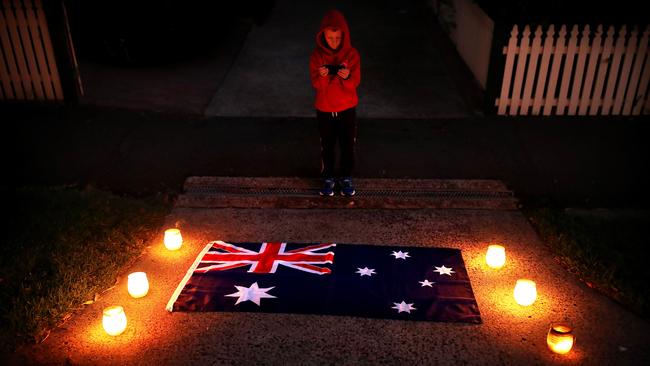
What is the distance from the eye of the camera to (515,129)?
7957 mm

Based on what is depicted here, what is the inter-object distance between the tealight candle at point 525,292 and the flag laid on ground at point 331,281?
377mm

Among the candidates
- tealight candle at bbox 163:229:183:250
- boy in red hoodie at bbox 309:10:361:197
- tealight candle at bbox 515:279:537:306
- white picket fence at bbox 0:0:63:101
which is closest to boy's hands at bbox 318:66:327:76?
boy in red hoodie at bbox 309:10:361:197

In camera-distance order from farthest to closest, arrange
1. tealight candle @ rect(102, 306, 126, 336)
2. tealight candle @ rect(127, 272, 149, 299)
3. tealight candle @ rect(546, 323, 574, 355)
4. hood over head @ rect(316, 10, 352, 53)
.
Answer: hood over head @ rect(316, 10, 352, 53)
tealight candle @ rect(127, 272, 149, 299)
tealight candle @ rect(102, 306, 126, 336)
tealight candle @ rect(546, 323, 574, 355)

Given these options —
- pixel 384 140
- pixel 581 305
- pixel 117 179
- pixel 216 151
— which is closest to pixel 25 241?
pixel 117 179

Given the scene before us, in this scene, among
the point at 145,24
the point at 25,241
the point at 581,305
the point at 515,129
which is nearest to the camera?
the point at 581,305

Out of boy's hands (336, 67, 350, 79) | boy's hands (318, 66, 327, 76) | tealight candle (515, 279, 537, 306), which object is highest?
boy's hands (318, 66, 327, 76)

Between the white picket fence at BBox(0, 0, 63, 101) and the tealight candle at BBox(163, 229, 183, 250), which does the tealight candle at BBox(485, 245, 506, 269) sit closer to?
the tealight candle at BBox(163, 229, 183, 250)

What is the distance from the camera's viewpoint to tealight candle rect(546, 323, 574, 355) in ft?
13.2

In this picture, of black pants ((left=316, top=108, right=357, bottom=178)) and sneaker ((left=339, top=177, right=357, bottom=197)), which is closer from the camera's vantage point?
black pants ((left=316, top=108, right=357, bottom=178))

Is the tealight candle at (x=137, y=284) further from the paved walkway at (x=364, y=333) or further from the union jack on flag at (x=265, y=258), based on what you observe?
the union jack on flag at (x=265, y=258)

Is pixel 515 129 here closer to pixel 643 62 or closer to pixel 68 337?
pixel 643 62

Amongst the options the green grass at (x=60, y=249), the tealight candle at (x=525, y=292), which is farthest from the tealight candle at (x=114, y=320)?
the tealight candle at (x=525, y=292)

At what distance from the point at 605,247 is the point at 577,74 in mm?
3546

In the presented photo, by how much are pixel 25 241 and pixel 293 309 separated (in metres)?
2.98
